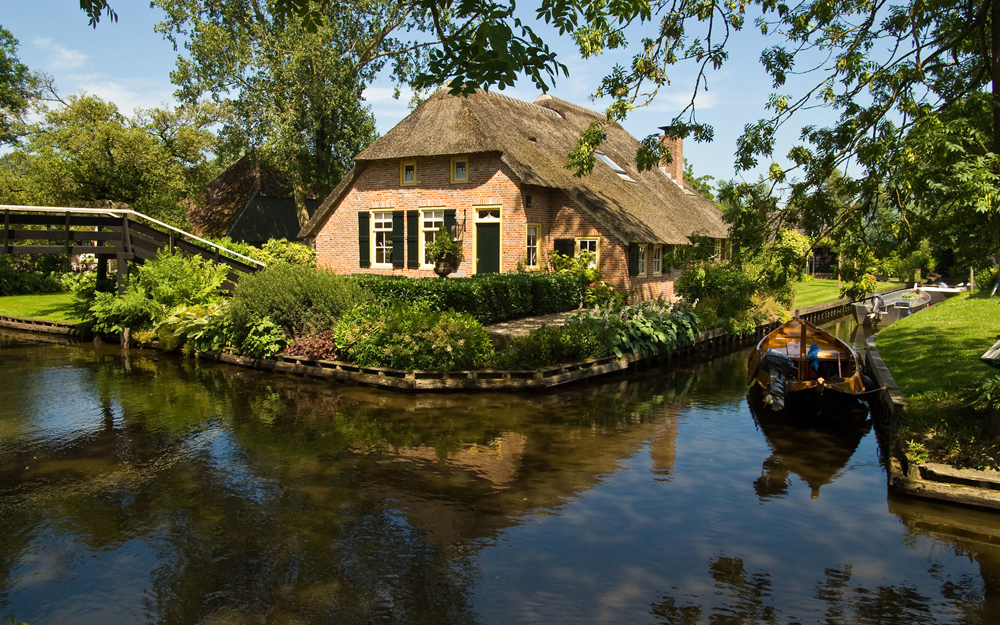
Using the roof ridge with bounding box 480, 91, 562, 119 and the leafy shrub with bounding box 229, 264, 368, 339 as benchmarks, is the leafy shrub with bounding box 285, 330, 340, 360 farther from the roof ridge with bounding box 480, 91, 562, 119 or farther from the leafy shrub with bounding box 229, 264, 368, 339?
the roof ridge with bounding box 480, 91, 562, 119

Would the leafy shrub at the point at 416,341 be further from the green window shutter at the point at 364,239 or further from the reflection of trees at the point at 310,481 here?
the green window shutter at the point at 364,239

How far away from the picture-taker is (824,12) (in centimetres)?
934

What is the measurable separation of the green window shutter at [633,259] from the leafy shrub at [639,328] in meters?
4.14

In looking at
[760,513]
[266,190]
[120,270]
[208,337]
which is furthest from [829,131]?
[266,190]

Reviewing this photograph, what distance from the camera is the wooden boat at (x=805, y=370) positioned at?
9750 mm

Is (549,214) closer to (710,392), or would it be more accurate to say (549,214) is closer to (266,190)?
(710,392)

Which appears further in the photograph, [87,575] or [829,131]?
[829,131]

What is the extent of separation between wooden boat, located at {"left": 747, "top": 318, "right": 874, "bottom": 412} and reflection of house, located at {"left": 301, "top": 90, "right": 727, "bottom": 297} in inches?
329

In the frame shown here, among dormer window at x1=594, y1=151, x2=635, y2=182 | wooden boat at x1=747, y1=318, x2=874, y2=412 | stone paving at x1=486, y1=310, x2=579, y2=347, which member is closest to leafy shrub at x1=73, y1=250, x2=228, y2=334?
stone paving at x1=486, y1=310, x2=579, y2=347

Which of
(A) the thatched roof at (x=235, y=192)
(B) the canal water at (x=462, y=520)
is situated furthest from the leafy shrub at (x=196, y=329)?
(A) the thatched roof at (x=235, y=192)

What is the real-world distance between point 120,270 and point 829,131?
1599 cm

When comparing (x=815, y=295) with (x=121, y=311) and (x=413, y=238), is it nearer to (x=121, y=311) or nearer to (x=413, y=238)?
(x=413, y=238)

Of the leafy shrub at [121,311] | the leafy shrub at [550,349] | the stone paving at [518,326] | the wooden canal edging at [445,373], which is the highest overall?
the leafy shrub at [121,311]

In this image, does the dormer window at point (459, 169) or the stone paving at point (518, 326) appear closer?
the stone paving at point (518, 326)
